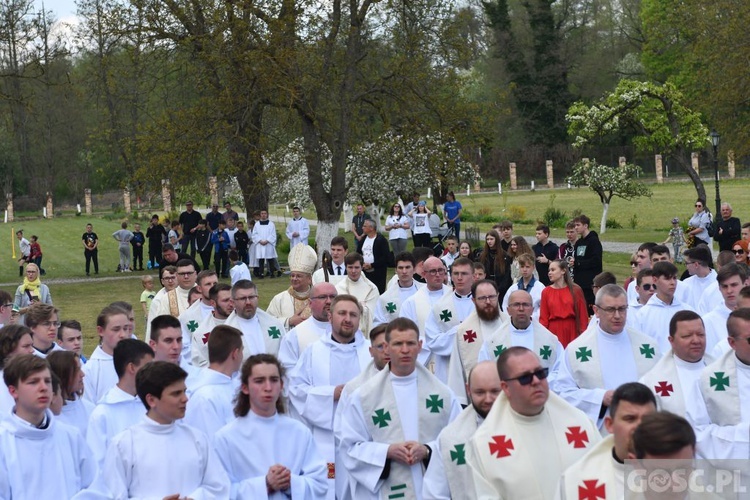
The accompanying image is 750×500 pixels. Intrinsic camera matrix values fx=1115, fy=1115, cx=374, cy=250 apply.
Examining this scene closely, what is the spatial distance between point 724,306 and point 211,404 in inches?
205

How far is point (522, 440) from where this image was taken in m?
6.05

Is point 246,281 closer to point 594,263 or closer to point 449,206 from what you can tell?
point 594,263

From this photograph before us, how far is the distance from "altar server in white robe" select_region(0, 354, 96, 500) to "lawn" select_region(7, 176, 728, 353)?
11616mm

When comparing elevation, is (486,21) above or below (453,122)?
above

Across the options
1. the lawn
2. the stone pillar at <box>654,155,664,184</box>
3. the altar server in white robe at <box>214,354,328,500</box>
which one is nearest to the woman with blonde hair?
the altar server in white robe at <box>214,354,328,500</box>

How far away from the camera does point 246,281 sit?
10375 millimetres

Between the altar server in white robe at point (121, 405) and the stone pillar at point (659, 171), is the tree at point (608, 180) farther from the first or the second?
the stone pillar at point (659, 171)

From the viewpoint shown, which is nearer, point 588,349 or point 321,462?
point 321,462

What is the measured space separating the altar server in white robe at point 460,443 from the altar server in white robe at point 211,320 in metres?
3.61

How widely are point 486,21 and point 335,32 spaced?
160 feet

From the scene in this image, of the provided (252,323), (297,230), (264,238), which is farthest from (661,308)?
(297,230)

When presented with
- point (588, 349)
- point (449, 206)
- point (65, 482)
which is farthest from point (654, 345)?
point (449, 206)

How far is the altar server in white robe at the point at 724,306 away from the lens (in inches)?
394

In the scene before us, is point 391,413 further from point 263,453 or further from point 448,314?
point 448,314
